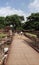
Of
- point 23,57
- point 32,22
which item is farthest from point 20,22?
point 23,57

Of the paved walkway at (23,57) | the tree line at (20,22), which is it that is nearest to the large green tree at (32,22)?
the tree line at (20,22)

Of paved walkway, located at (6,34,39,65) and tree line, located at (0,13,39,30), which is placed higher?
paved walkway, located at (6,34,39,65)

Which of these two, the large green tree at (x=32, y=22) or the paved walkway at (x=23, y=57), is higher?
the paved walkway at (x=23, y=57)

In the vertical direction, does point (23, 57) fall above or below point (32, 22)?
above

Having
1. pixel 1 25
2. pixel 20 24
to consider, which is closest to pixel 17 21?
pixel 20 24

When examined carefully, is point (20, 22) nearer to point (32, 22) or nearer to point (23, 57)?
point (32, 22)

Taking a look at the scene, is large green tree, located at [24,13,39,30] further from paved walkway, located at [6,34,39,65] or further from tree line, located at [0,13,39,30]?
paved walkway, located at [6,34,39,65]

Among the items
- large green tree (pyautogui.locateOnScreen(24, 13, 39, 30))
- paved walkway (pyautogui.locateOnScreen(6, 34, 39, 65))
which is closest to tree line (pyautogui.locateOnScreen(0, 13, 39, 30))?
large green tree (pyautogui.locateOnScreen(24, 13, 39, 30))

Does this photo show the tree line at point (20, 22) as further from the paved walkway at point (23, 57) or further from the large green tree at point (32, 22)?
the paved walkway at point (23, 57)

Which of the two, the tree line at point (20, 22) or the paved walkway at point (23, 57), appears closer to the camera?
the paved walkway at point (23, 57)

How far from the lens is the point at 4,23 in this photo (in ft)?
269

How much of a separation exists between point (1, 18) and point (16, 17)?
817 cm

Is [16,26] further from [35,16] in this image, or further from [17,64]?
[17,64]

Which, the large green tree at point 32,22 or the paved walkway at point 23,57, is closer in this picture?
the paved walkway at point 23,57
